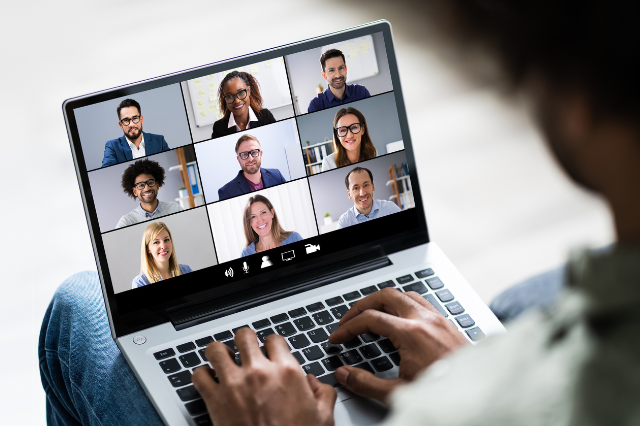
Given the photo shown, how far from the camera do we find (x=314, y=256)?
2.48ft

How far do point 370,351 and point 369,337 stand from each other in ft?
0.06

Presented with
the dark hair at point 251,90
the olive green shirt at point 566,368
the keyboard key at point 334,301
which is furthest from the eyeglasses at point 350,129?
the olive green shirt at point 566,368

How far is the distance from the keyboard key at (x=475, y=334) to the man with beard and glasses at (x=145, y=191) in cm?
37

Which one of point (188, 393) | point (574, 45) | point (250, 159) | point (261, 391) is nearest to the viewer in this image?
point (574, 45)

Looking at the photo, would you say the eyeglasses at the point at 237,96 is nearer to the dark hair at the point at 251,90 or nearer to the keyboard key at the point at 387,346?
the dark hair at the point at 251,90

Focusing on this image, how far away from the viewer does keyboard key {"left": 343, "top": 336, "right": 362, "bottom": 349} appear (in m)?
0.66

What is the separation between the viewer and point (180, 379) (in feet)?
2.10

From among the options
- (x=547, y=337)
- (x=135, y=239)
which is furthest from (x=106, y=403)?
(x=547, y=337)

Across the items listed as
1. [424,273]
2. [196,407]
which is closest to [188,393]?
[196,407]

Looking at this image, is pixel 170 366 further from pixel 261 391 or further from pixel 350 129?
pixel 350 129

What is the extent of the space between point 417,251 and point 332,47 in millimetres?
286

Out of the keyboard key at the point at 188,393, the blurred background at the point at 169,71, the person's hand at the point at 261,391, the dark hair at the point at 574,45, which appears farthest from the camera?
the blurred background at the point at 169,71

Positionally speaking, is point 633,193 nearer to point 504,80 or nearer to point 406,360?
point 504,80

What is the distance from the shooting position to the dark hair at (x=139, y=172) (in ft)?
2.26
